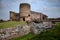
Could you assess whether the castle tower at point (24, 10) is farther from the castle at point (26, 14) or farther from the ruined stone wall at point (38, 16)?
the ruined stone wall at point (38, 16)

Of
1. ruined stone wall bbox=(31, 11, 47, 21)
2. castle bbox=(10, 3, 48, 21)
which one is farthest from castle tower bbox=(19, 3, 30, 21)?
ruined stone wall bbox=(31, 11, 47, 21)

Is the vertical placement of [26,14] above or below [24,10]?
below

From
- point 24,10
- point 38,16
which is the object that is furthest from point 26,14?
point 38,16

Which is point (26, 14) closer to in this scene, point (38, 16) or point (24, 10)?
Result: point (24, 10)

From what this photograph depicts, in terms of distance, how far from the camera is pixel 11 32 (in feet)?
60.2

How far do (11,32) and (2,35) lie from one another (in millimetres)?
1175

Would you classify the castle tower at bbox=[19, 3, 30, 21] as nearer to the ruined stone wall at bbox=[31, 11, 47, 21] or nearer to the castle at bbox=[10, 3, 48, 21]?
the castle at bbox=[10, 3, 48, 21]

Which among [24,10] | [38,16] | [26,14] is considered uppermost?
[24,10]

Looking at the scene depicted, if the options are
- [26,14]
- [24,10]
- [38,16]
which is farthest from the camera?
[38,16]

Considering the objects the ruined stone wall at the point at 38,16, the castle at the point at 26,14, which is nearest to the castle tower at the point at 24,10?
the castle at the point at 26,14

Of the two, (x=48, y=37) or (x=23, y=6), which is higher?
(x=23, y=6)

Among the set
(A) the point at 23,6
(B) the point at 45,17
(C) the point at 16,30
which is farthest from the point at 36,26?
(B) the point at 45,17

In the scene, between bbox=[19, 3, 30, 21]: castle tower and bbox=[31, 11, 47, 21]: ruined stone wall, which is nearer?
bbox=[19, 3, 30, 21]: castle tower

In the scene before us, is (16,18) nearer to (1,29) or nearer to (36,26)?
(36,26)
